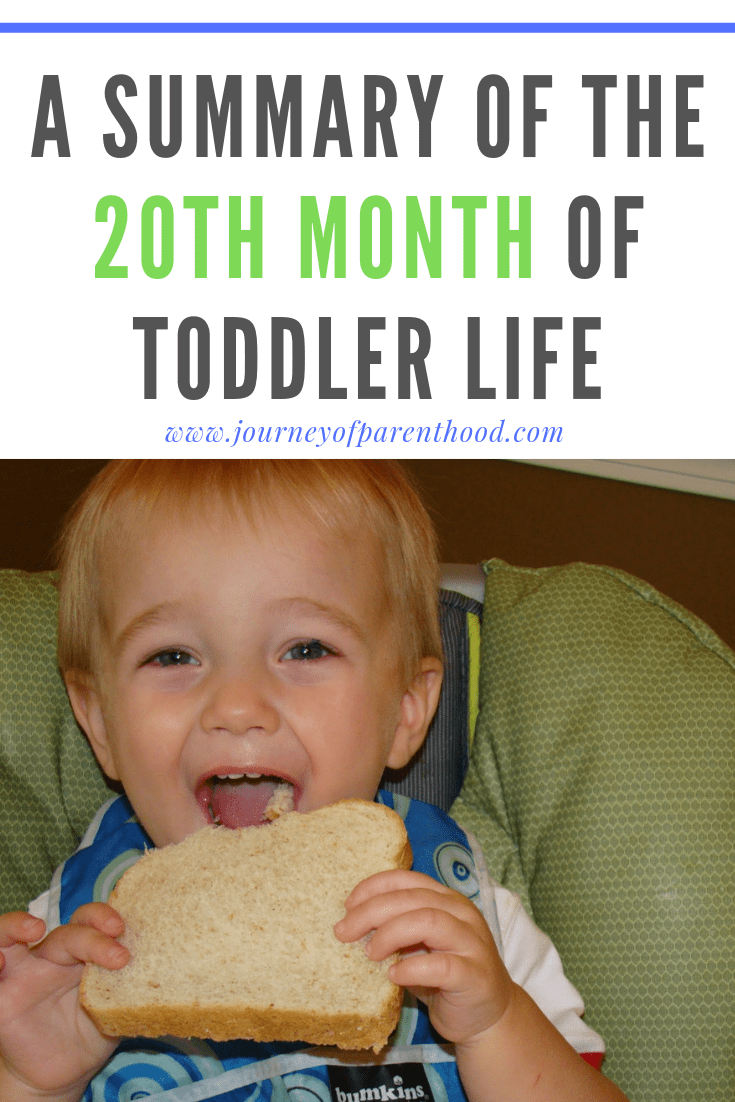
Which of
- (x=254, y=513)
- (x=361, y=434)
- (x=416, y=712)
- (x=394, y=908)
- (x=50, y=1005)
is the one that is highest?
(x=361, y=434)

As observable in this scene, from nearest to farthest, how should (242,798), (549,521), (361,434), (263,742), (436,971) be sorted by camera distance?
1. (436,971)
2. (263,742)
3. (242,798)
4. (361,434)
5. (549,521)

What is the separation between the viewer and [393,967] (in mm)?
876

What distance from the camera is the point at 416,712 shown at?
1.17 meters

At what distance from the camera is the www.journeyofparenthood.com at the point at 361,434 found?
53.0 inches

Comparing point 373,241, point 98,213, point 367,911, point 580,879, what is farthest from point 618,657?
point 98,213

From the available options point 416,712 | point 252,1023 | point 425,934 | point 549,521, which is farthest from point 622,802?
point 549,521

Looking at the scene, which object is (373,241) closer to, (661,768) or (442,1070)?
(661,768)

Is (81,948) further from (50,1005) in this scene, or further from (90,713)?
(90,713)

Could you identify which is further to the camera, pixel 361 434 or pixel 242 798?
pixel 361 434

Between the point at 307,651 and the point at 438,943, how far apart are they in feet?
0.98

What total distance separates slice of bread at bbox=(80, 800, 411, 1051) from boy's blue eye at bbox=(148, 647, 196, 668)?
16 centimetres

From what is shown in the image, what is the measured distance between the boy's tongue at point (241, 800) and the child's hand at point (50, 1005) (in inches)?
6.9

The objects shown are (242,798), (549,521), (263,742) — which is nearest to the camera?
(263,742)

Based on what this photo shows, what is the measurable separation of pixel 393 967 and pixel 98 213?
1046 mm
